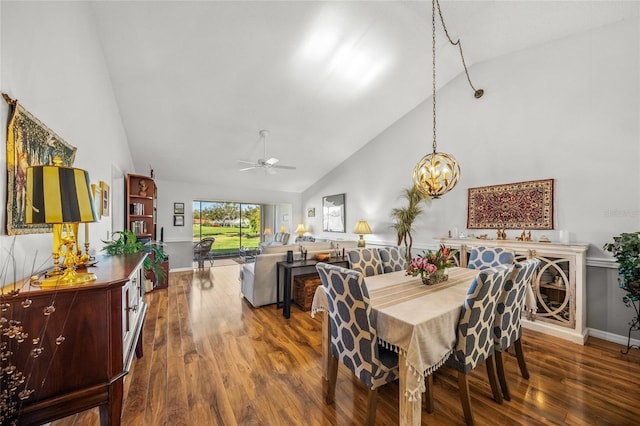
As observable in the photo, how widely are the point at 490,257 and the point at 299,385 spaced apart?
2590 mm

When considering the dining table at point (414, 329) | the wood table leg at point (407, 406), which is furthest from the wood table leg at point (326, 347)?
the wood table leg at point (407, 406)

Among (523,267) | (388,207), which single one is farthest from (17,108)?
(388,207)

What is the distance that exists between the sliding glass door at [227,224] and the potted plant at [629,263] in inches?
317

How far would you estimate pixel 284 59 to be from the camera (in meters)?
3.56

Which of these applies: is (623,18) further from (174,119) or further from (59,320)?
(174,119)

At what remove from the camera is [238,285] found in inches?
205

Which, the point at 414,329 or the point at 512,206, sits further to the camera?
the point at 512,206

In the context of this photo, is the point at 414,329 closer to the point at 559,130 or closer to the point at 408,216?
the point at 559,130

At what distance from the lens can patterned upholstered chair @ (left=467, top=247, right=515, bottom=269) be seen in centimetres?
286

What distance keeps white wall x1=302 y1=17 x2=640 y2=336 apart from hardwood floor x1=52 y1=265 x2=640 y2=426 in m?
1.21

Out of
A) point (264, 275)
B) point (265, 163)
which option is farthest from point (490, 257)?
point (265, 163)

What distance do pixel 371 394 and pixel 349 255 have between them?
1.44 meters

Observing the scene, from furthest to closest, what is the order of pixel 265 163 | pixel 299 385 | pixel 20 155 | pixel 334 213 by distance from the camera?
pixel 334 213, pixel 265 163, pixel 299 385, pixel 20 155

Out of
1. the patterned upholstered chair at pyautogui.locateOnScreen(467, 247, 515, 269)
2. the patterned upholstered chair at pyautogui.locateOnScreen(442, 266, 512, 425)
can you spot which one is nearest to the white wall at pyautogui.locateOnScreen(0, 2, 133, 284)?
the patterned upholstered chair at pyautogui.locateOnScreen(442, 266, 512, 425)
